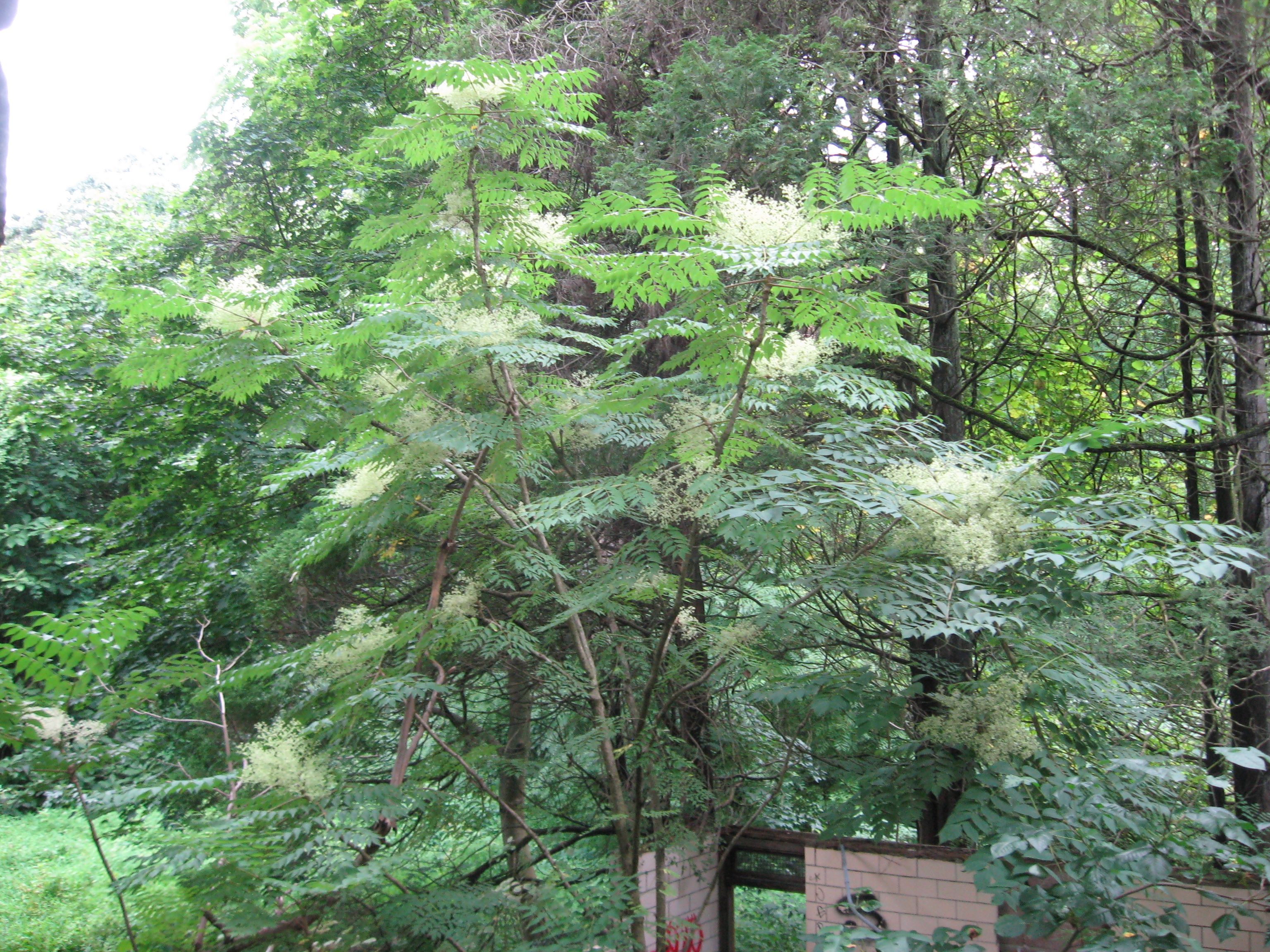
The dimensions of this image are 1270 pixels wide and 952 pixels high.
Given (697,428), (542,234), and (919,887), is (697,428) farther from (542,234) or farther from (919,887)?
(919,887)

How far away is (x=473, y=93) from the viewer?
10.7 ft

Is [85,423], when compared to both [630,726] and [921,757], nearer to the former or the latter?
[630,726]

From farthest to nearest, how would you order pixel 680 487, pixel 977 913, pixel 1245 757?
1. pixel 977 913
2. pixel 680 487
3. pixel 1245 757

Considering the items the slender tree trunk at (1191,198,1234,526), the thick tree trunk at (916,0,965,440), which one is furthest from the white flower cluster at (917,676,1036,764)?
the slender tree trunk at (1191,198,1234,526)

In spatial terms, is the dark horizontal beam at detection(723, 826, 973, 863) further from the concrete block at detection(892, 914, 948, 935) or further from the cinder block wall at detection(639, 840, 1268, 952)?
the concrete block at detection(892, 914, 948, 935)

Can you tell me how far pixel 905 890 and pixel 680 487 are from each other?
8.11ft

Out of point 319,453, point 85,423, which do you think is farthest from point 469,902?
point 85,423

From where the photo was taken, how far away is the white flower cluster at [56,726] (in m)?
2.66

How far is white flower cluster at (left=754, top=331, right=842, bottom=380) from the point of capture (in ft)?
10.0

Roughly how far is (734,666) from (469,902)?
4.95ft

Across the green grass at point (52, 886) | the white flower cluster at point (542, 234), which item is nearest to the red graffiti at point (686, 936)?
the white flower cluster at point (542, 234)

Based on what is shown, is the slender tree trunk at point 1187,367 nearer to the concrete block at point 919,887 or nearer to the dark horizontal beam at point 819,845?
the dark horizontal beam at point 819,845

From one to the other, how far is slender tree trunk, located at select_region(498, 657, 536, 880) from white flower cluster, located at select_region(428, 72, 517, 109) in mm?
2849

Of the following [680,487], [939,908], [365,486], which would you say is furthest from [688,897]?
[365,486]
